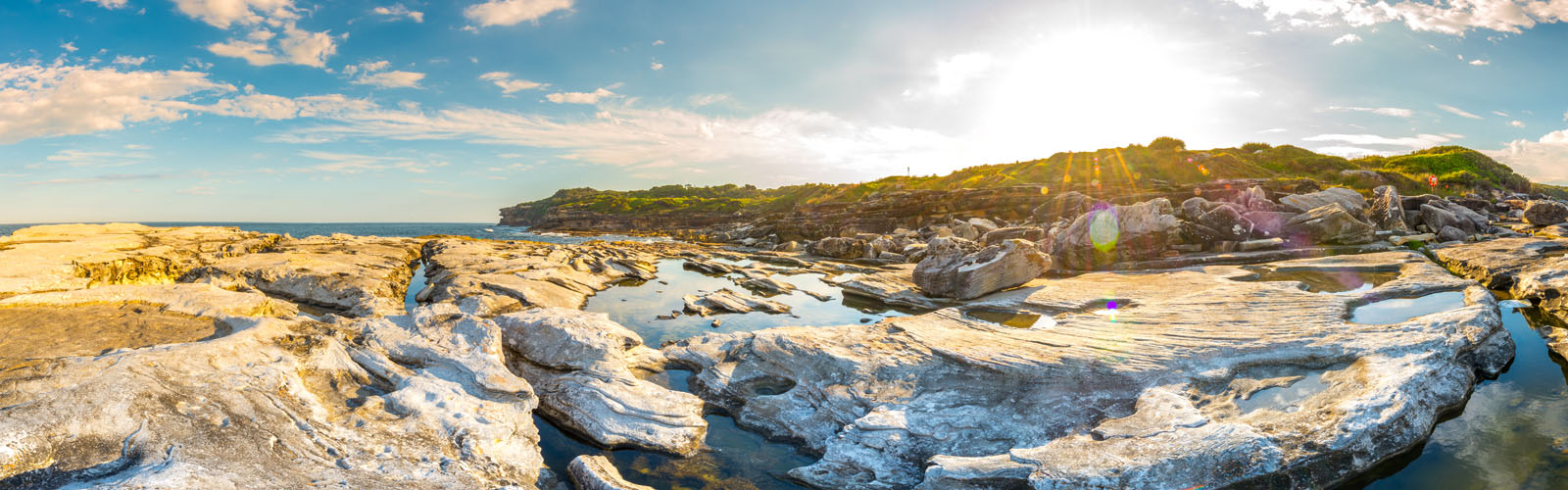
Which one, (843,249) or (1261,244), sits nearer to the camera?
(1261,244)

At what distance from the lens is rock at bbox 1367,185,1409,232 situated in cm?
2759

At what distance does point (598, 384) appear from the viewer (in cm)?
1138

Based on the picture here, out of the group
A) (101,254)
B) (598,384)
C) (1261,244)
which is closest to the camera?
(598,384)

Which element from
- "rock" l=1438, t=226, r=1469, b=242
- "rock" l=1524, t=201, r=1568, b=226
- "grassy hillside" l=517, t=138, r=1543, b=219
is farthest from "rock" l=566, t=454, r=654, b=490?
"grassy hillside" l=517, t=138, r=1543, b=219

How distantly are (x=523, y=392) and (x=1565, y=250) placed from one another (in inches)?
1209

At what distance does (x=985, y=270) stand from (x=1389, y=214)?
2502cm

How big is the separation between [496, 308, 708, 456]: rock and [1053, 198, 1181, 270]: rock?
20.9 metres

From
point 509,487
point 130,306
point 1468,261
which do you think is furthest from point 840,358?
point 1468,261

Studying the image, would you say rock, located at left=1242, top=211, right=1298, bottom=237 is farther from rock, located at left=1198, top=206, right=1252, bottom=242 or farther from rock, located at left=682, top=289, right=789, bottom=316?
rock, located at left=682, top=289, right=789, bottom=316

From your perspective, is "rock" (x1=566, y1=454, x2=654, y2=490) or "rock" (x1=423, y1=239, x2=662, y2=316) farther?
"rock" (x1=423, y1=239, x2=662, y2=316)

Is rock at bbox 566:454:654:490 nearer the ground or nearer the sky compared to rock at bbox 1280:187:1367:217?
nearer the ground

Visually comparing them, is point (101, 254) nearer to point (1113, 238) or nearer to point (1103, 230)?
point (1103, 230)

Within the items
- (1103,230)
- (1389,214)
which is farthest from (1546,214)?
(1103,230)

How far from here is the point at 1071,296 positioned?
1792cm
